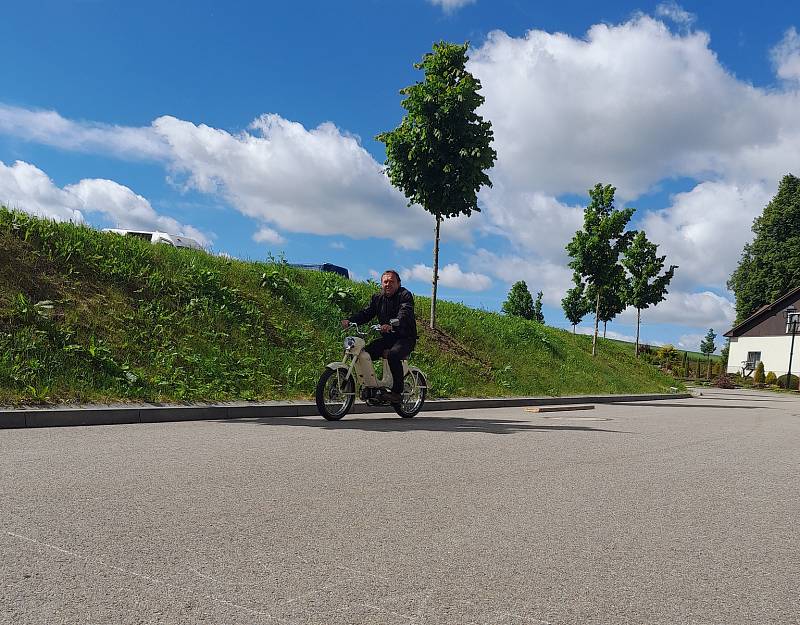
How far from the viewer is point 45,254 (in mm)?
12445

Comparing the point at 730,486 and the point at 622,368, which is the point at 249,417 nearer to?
the point at 730,486

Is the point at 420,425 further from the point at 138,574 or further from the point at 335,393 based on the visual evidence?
the point at 138,574

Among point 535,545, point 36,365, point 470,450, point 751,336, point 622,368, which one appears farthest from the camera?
point 751,336

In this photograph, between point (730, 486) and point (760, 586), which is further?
point (730, 486)

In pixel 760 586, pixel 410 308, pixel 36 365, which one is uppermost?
pixel 410 308

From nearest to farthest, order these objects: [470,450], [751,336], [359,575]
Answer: [359,575], [470,450], [751,336]

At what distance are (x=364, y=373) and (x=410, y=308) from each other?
1.17m

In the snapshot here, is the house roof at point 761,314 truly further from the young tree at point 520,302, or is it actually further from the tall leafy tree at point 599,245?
the tall leafy tree at point 599,245

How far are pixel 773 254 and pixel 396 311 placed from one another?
55.5 meters

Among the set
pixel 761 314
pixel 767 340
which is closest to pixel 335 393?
pixel 767 340

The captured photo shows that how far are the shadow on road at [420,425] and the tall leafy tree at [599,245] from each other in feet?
60.3

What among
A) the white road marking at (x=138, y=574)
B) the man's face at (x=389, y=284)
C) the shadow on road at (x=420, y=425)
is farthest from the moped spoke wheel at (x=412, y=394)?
the white road marking at (x=138, y=574)

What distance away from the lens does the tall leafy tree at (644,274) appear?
38.5 metres

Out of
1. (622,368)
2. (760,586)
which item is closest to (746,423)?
(760,586)
